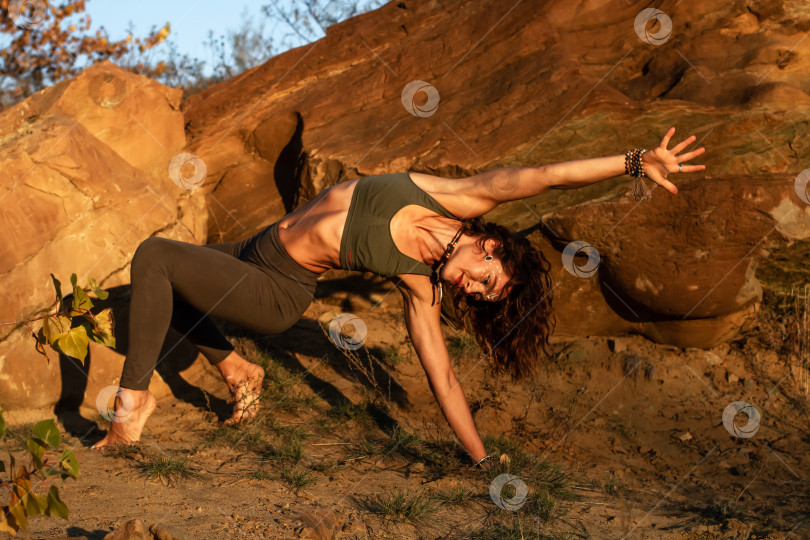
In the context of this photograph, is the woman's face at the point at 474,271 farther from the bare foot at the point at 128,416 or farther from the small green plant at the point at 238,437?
the bare foot at the point at 128,416

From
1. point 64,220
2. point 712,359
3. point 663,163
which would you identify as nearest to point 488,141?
point 712,359

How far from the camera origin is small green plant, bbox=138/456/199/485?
2.90 metres

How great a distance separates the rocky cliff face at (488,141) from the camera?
12.3ft

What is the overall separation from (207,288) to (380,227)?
2.44 feet

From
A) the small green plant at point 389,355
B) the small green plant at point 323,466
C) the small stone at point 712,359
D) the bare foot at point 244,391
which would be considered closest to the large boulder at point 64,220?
the bare foot at point 244,391

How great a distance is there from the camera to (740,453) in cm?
354

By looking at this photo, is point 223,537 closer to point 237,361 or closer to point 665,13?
point 237,361

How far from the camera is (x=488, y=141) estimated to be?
14.5 ft

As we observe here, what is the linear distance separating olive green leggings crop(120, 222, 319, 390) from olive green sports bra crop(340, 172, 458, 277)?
0.33 meters

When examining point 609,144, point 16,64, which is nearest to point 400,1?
point 609,144

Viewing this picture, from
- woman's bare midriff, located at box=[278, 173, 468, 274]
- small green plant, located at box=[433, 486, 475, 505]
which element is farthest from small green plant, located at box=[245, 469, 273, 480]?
woman's bare midriff, located at box=[278, 173, 468, 274]

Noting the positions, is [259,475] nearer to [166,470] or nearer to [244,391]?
[166,470]

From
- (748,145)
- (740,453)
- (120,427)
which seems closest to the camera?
(120,427)

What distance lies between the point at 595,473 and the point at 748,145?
74.5 inches
